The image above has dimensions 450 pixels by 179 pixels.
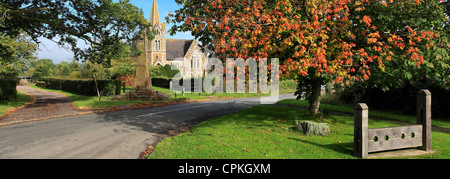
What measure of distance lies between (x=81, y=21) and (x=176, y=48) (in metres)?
50.2

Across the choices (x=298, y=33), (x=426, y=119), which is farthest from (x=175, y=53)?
(x=426, y=119)

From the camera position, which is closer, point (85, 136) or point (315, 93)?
point (85, 136)

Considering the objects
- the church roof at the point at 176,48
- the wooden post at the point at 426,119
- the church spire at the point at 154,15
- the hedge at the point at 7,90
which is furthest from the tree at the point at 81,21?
the church roof at the point at 176,48

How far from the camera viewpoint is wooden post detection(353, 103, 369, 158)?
585 cm

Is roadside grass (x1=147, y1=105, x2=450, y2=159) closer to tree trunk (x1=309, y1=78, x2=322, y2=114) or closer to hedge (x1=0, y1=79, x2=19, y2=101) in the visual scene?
tree trunk (x1=309, y1=78, x2=322, y2=114)

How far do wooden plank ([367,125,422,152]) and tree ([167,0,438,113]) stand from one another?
1.73 m

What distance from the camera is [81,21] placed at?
639 inches

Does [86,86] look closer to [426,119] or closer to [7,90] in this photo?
[7,90]

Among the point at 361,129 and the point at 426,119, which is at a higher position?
the point at 426,119

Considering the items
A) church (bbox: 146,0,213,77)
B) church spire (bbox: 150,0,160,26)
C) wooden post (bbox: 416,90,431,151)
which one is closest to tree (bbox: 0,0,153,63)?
wooden post (bbox: 416,90,431,151)

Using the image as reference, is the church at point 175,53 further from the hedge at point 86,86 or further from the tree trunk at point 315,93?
the tree trunk at point 315,93
